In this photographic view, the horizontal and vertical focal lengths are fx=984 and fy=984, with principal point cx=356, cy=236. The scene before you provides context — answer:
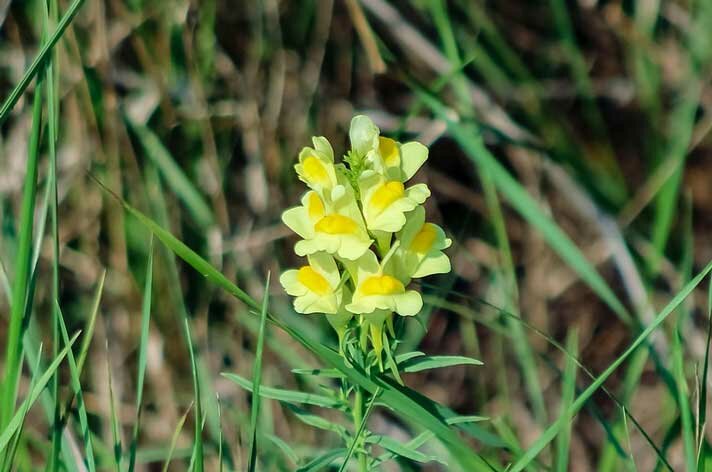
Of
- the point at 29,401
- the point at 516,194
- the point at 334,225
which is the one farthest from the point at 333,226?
the point at 516,194

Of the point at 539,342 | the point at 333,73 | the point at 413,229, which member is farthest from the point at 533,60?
the point at 413,229

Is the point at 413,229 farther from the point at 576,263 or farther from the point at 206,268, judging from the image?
the point at 576,263

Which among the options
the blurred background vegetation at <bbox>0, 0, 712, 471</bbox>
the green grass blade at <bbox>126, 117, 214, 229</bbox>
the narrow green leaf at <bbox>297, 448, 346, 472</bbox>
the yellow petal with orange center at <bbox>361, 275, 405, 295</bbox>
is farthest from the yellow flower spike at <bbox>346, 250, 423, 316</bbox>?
the green grass blade at <bbox>126, 117, 214, 229</bbox>

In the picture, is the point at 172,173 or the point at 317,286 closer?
the point at 317,286

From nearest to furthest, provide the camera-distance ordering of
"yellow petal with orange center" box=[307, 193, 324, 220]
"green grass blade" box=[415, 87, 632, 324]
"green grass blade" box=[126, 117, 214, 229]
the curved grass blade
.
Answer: the curved grass blade
"yellow petal with orange center" box=[307, 193, 324, 220]
"green grass blade" box=[415, 87, 632, 324]
"green grass blade" box=[126, 117, 214, 229]

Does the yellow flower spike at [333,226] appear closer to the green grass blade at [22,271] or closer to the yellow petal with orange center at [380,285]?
the yellow petal with orange center at [380,285]

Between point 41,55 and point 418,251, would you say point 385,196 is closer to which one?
point 418,251

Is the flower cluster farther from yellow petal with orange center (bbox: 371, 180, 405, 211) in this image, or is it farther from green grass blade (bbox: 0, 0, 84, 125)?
green grass blade (bbox: 0, 0, 84, 125)

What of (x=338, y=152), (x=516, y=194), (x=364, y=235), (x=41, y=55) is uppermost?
(x=41, y=55)
